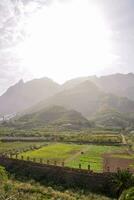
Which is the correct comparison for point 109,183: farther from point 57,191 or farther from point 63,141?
point 63,141

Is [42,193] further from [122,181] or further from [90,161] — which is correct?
[90,161]

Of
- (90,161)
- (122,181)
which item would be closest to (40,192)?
(122,181)

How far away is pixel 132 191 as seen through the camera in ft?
63.7

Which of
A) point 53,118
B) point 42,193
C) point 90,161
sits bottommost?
point 42,193

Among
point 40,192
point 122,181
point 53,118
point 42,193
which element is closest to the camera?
point 42,193

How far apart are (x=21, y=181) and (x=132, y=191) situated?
21286mm

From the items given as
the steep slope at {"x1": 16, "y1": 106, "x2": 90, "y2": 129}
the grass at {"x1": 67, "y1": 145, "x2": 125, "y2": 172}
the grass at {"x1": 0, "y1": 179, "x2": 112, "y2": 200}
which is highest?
the steep slope at {"x1": 16, "y1": 106, "x2": 90, "y2": 129}

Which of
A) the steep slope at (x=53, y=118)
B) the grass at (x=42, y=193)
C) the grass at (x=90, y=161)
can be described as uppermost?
the steep slope at (x=53, y=118)

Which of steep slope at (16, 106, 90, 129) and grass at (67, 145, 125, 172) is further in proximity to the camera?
steep slope at (16, 106, 90, 129)

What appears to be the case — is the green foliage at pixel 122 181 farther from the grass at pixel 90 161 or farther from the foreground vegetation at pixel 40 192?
the grass at pixel 90 161

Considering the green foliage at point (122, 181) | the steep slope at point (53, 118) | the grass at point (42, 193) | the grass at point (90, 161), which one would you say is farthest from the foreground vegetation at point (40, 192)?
the steep slope at point (53, 118)

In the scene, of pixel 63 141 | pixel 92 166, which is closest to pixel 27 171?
pixel 92 166

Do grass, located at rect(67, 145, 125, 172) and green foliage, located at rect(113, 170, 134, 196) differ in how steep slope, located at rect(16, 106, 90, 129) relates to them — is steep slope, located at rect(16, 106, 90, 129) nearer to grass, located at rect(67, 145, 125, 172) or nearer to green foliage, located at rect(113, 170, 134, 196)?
grass, located at rect(67, 145, 125, 172)

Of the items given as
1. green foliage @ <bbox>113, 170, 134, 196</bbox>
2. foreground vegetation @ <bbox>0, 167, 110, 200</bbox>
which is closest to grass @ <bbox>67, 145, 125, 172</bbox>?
green foliage @ <bbox>113, 170, 134, 196</bbox>
